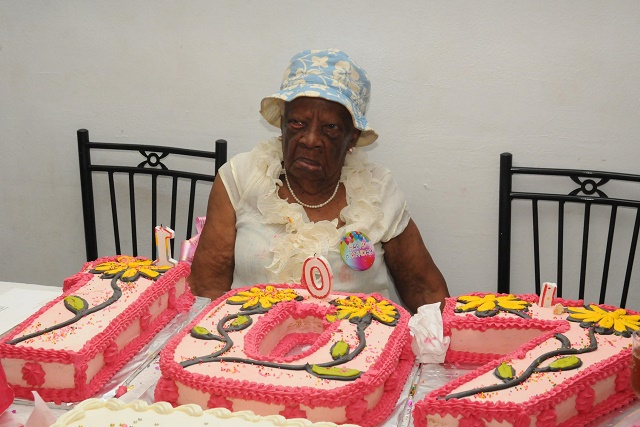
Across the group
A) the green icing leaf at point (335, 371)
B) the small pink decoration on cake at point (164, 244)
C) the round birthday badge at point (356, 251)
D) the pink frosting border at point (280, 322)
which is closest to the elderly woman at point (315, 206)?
the round birthday badge at point (356, 251)

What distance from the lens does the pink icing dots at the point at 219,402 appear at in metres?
1.50

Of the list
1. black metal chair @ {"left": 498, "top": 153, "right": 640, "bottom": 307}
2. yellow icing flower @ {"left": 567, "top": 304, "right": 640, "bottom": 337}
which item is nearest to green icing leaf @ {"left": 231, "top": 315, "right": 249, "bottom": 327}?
yellow icing flower @ {"left": 567, "top": 304, "right": 640, "bottom": 337}

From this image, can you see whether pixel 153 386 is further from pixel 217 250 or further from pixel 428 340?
pixel 217 250

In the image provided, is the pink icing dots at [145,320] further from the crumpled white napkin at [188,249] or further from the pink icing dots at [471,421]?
the pink icing dots at [471,421]

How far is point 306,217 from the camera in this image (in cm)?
243

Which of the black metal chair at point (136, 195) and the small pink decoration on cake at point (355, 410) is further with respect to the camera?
the black metal chair at point (136, 195)

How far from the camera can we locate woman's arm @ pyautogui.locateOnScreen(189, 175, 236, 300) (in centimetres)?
247

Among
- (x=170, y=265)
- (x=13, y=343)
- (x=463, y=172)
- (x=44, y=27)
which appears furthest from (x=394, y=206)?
(x=44, y=27)

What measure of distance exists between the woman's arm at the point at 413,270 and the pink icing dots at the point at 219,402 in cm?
113

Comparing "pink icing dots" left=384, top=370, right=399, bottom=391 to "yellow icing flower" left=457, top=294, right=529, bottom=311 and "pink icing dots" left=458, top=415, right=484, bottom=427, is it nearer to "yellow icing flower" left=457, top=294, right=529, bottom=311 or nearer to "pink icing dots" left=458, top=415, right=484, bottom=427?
"pink icing dots" left=458, top=415, right=484, bottom=427

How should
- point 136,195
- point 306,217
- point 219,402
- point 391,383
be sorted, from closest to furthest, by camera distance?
point 219,402, point 391,383, point 306,217, point 136,195

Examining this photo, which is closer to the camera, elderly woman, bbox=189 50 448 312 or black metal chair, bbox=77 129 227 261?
elderly woman, bbox=189 50 448 312

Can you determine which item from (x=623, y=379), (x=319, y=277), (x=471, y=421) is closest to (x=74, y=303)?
(x=319, y=277)

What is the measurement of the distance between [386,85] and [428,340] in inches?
56.4
